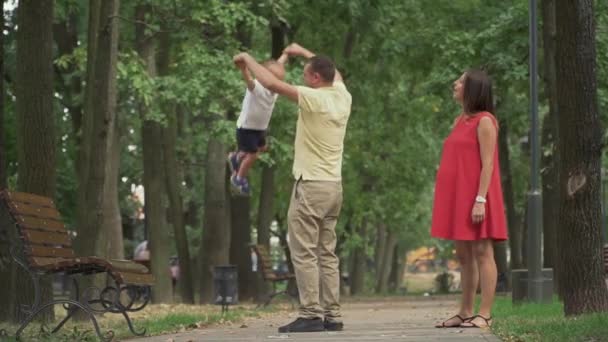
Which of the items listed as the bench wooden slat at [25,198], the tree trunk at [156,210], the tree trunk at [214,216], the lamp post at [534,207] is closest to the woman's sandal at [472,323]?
the bench wooden slat at [25,198]

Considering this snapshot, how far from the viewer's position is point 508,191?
41.8m

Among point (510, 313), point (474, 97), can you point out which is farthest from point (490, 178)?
point (510, 313)

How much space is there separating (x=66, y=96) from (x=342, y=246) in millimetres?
19211

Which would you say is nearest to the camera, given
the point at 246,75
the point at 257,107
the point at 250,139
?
the point at 246,75

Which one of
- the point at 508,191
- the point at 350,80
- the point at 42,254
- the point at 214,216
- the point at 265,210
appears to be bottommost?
the point at 42,254

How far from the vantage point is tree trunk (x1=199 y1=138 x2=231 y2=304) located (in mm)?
34031

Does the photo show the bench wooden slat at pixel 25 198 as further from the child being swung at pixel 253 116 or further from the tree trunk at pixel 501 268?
the tree trunk at pixel 501 268

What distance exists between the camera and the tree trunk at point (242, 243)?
35.1 metres

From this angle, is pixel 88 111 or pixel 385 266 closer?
pixel 88 111

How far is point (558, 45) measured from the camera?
13.3 meters

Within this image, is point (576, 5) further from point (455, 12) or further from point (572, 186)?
point (455, 12)

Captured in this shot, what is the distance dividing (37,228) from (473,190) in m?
3.47

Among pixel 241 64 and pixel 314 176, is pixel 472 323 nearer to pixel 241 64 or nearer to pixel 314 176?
pixel 314 176

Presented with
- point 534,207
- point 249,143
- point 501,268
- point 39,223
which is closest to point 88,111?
point 534,207
